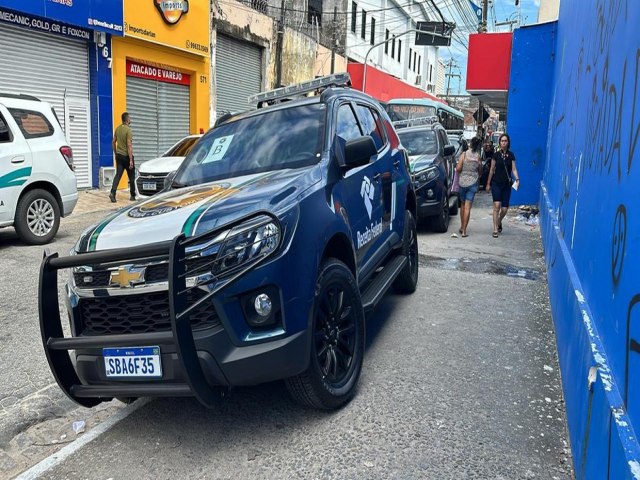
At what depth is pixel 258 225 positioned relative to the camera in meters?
2.99

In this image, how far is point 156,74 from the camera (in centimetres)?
1667

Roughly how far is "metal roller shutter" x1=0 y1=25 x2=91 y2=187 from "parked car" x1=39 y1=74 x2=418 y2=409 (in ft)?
35.6

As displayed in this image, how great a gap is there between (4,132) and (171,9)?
9.46m

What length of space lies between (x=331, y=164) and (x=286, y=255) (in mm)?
1152

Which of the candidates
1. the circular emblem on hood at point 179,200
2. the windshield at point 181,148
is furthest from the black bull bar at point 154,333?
the windshield at point 181,148

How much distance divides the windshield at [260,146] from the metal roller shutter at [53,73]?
10027mm

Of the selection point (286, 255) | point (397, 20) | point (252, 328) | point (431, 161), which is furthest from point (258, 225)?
point (397, 20)

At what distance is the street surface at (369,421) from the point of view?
3094 millimetres

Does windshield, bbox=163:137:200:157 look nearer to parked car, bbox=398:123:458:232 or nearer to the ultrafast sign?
the ultrafast sign

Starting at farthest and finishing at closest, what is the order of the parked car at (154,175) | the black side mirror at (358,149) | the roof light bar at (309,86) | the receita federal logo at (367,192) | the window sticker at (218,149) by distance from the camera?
the parked car at (154,175)
the roof light bar at (309,86)
the window sticker at (218,149)
the receita federal logo at (367,192)
the black side mirror at (358,149)

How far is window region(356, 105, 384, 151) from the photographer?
5.22 metres

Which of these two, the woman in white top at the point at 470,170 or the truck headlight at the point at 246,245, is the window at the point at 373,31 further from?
the truck headlight at the point at 246,245

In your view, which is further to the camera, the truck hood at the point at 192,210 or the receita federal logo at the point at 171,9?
the receita federal logo at the point at 171,9

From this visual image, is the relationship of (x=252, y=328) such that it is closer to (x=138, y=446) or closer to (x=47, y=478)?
(x=138, y=446)
